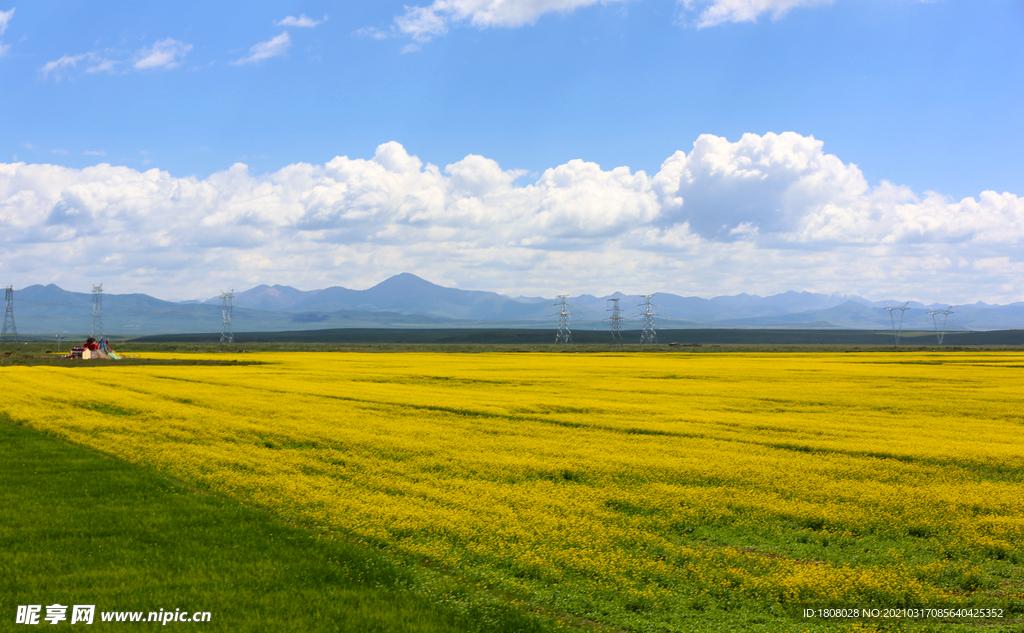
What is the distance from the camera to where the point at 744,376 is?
41.2 m

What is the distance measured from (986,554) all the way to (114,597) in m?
13.2

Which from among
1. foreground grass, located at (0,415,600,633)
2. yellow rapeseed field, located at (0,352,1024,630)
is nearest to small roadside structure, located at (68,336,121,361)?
yellow rapeseed field, located at (0,352,1024,630)

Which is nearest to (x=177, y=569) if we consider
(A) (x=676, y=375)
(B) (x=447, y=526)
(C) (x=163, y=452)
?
(B) (x=447, y=526)

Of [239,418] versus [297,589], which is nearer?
[297,589]

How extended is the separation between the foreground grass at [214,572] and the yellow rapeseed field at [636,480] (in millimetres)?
776

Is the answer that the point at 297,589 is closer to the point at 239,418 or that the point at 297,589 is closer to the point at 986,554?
the point at 986,554

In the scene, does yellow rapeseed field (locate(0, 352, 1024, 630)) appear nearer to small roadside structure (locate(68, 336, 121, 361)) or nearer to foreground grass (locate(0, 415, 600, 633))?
foreground grass (locate(0, 415, 600, 633))

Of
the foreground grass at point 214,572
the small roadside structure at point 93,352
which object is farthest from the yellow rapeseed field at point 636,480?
the small roadside structure at point 93,352

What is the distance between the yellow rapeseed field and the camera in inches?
359

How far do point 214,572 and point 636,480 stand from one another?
29.8 ft

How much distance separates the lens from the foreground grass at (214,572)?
7.89 m

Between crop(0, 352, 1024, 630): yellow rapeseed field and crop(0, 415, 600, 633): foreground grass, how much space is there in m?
0.78

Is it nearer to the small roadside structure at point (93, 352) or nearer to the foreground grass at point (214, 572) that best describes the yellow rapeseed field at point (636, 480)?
the foreground grass at point (214, 572)

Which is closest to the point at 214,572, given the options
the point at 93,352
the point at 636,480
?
the point at 636,480
